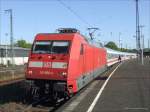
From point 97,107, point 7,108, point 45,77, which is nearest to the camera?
point 97,107

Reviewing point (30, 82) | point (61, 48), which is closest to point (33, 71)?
point (30, 82)

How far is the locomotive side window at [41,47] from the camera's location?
17.8 m

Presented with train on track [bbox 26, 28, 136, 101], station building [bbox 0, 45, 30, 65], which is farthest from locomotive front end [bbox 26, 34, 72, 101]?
station building [bbox 0, 45, 30, 65]

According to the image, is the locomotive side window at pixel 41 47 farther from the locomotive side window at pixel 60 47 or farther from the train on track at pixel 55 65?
the locomotive side window at pixel 60 47

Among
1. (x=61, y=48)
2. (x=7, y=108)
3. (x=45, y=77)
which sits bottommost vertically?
(x=7, y=108)

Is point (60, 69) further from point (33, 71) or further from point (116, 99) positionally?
point (116, 99)

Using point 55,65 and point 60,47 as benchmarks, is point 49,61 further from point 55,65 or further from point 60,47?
point 60,47

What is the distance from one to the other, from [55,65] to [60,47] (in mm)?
956

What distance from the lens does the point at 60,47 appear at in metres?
17.6

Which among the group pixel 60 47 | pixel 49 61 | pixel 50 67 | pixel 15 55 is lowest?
pixel 50 67

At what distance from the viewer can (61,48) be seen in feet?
57.7

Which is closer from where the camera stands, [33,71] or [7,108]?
[7,108]

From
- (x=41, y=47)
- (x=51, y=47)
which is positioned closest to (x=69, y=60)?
(x=51, y=47)

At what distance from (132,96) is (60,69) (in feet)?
11.3
